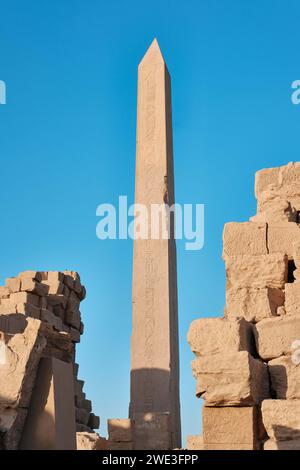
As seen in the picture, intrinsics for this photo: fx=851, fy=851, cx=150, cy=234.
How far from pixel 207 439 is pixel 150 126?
9283 mm

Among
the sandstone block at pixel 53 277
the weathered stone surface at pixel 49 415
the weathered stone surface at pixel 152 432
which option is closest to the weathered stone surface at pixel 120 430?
the weathered stone surface at pixel 152 432

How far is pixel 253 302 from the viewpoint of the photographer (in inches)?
267

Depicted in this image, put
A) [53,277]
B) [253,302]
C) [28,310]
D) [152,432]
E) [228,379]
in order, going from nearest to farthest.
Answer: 1. [228,379]
2. [253,302]
3. [152,432]
4. [28,310]
5. [53,277]

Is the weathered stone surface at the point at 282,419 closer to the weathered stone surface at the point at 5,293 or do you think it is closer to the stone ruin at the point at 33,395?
the stone ruin at the point at 33,395

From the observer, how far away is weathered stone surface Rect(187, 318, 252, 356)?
5.97 metres

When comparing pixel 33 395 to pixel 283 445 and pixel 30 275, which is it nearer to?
pixel 283 445

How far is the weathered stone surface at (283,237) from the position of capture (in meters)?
7.03

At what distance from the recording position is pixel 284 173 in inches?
309

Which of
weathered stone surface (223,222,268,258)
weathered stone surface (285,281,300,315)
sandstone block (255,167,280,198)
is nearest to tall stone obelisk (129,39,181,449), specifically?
sandstone block (255,167,280,198)

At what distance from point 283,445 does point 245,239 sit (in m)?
2.06

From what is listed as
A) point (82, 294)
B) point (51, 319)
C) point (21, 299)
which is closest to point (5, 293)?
point (21, 299)

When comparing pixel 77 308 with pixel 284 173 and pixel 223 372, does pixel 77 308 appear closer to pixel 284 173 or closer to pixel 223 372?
pixel 284 173
